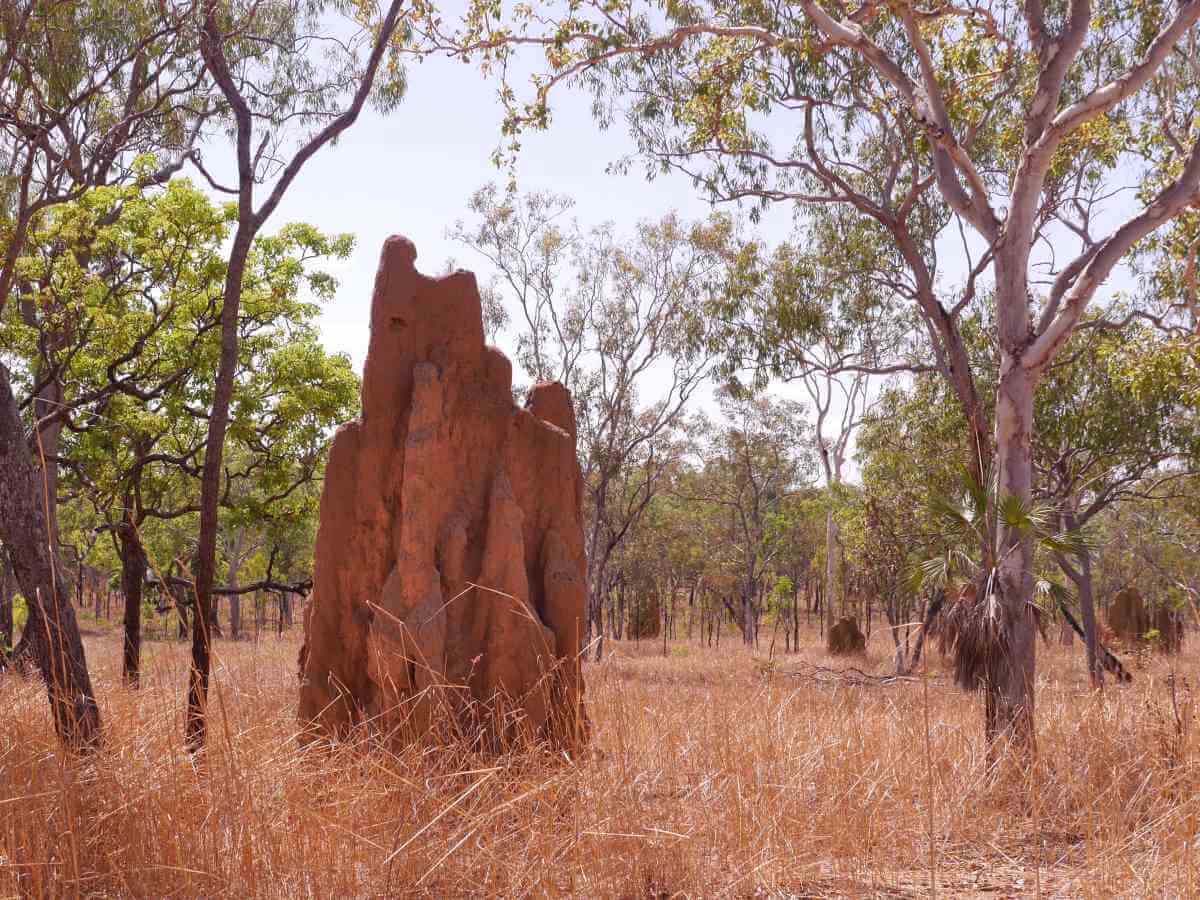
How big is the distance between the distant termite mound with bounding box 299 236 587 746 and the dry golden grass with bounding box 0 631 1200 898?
515 millimetres

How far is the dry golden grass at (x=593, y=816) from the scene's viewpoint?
11.5 feet

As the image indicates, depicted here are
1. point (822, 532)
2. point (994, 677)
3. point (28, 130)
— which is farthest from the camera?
point (822, 532)

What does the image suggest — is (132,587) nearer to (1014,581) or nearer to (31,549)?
(31,549)

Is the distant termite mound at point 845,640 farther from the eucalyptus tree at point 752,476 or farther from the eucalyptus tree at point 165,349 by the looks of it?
the eucalyptus tree at point 165,349

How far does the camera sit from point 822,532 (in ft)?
122

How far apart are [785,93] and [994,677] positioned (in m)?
9.09

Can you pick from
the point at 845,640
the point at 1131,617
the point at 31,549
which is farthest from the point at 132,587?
the point at 1131,617

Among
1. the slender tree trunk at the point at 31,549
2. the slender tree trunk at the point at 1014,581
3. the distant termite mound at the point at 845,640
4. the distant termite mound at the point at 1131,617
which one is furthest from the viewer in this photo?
the distant termite mound at the point at 1131,617

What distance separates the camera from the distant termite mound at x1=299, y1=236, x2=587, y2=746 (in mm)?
6137

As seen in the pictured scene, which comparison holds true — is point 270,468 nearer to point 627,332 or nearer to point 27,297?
point 27,297

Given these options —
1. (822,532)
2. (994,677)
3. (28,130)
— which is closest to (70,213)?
(28,130)

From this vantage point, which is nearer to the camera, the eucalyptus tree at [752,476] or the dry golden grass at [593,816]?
the dry golden grass at [593,816]

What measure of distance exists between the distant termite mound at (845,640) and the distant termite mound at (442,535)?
19.0 metres

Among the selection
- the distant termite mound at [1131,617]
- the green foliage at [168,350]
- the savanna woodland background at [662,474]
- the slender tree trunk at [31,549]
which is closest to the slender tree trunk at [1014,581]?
the savanna woodland background at [662,474]
